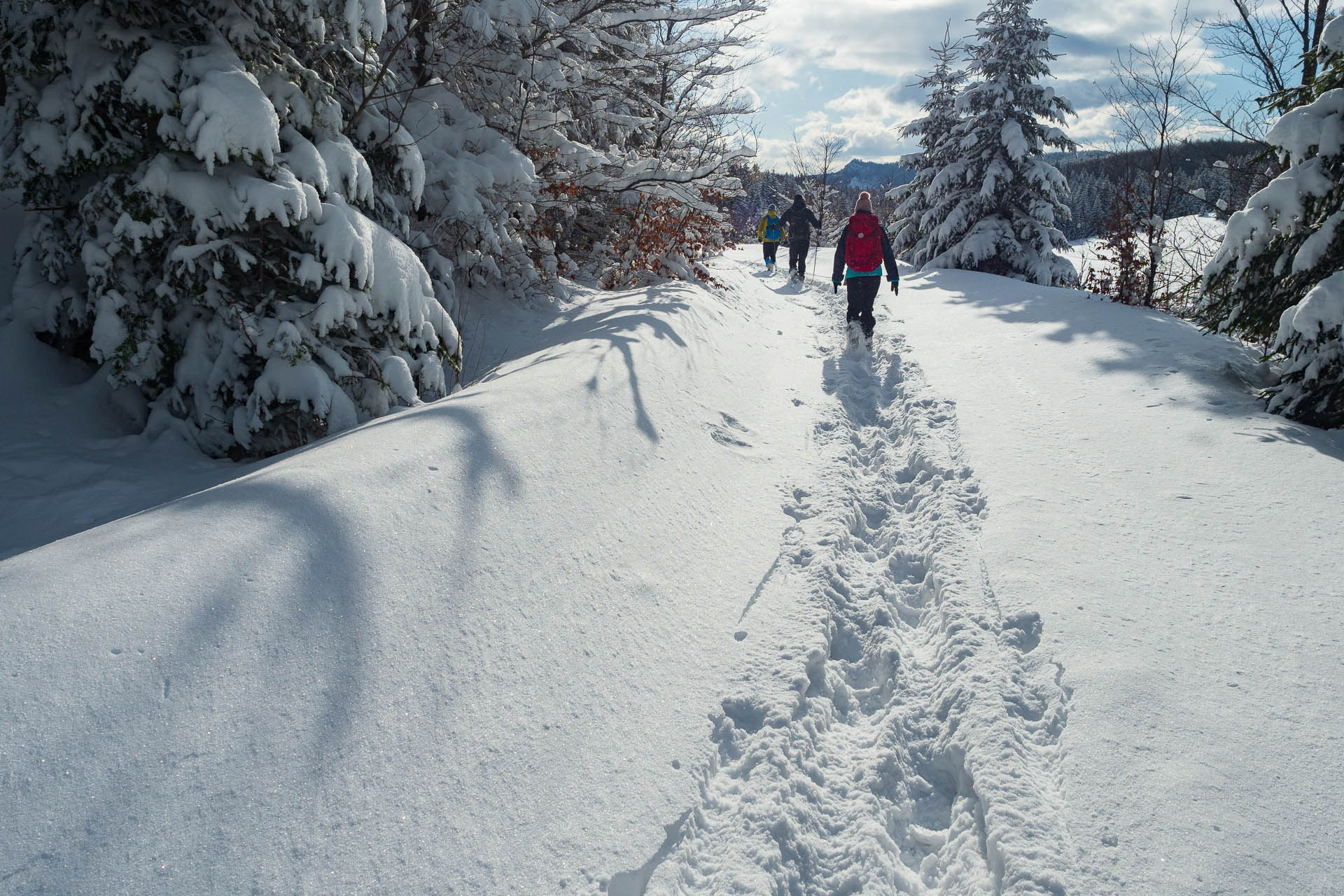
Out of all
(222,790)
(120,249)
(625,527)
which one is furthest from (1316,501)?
(120,249)

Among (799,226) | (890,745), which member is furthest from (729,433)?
(799,226)

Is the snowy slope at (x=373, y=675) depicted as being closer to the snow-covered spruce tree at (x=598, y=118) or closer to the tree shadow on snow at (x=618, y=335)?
the tree shadow on snow at (x=618, y=335)

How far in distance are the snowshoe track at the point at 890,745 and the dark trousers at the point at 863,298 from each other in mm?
5405

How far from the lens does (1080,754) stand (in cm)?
236

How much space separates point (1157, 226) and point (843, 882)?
42.4 feet

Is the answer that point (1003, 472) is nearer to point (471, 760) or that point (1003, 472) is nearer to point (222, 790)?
point (471, 760)

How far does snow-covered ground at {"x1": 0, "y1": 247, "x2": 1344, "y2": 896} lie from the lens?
6.03 ft

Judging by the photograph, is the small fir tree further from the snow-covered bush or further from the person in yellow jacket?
the snow-covered bush

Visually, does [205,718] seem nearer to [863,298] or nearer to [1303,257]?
[1303,257]

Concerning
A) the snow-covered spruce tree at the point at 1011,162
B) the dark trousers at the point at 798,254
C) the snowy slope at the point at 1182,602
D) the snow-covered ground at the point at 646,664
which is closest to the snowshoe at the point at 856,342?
the snowy slope at the point at 1182,602

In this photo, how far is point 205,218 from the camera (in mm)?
4219

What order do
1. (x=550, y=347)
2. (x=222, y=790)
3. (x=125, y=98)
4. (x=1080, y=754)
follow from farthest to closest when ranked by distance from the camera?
1. (x=550, y=347)
2. (x=125, y=98)
3. (x=1080, y=754)
4. (x=222, y=790)

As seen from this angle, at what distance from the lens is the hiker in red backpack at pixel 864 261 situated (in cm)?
899

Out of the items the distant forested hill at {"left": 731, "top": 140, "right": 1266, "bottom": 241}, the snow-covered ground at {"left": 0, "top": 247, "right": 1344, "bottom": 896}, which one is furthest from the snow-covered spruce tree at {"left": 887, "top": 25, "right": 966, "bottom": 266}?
the snow-covered ground at {"left": 0, "top": 247, "right": 1344, "bottom": 896}
